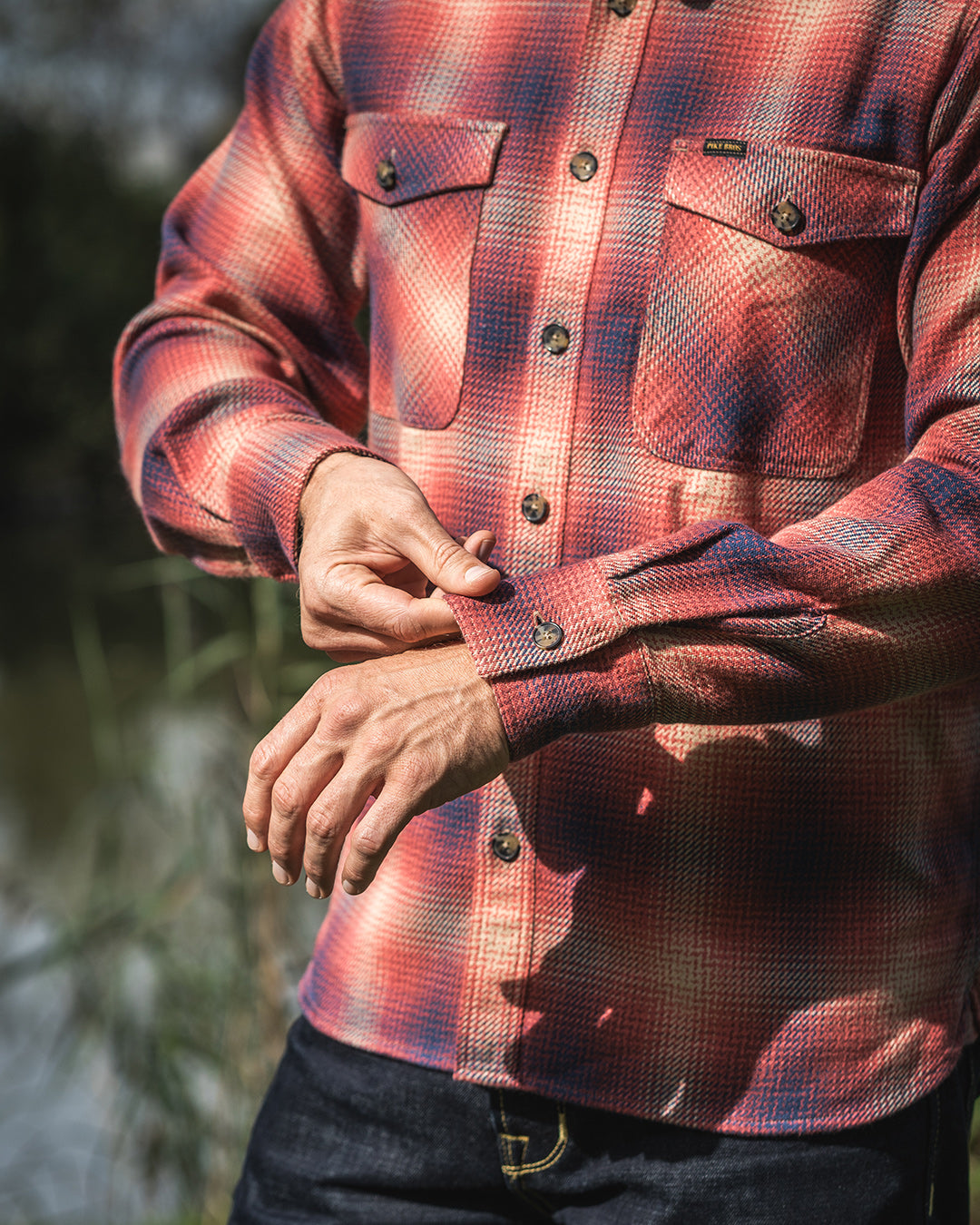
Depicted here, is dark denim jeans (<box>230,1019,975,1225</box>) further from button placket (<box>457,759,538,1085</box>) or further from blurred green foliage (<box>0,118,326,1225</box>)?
blurred green foliage (<box>0,118,326,1225</box>)

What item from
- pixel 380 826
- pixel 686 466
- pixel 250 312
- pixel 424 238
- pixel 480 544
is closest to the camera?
pixel 380 826

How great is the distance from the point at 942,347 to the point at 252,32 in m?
12.0

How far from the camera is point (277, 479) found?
3.55 feet

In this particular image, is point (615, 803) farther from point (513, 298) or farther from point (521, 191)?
point (521, 191)

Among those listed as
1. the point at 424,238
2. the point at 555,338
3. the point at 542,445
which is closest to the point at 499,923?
the point at 542,445

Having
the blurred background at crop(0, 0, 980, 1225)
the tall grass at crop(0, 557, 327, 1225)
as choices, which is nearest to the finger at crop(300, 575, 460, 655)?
the blurred background at crop(0, 0, 980, 1225)

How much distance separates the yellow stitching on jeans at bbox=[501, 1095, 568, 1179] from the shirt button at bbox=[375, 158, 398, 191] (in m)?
0.90

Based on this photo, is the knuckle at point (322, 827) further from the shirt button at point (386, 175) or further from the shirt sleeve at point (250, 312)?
the shirt button at point (386, 175)

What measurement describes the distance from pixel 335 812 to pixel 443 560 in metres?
0.21

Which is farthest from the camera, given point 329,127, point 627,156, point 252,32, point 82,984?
point 252,32

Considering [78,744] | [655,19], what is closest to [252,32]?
[78,744]

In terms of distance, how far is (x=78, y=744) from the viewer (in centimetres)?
834

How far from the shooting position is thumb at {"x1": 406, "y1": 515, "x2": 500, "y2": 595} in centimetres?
89

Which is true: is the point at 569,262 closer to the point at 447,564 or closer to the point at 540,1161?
the point at 447,564
